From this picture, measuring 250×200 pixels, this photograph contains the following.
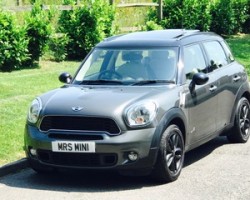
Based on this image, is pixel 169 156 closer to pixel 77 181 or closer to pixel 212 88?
pixel 77 181

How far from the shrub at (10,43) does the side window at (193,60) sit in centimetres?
796

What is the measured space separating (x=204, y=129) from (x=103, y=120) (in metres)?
1.80

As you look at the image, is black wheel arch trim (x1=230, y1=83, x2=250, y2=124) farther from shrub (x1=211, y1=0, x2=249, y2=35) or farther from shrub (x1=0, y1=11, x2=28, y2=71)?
shrub (x1=211, y1=0, x2=249, y2=35)

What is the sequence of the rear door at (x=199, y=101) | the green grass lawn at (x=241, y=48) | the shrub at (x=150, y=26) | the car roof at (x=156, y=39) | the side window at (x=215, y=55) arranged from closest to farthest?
Result: 1. the rear door at (x=199, y=101)
2. the car roof at (x=156, y=39)
3. the side window at (x=215, y=55)
4. the green grass lawn at (x=241, y=48)
5. the shrub at (x=150, y=26)

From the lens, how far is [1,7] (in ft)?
57.3

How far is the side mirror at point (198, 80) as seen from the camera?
8.98 meters

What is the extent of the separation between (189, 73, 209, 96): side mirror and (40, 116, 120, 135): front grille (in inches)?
58.1

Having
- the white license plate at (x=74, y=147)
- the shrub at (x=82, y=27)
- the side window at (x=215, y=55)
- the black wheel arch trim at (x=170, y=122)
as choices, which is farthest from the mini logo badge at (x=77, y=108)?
the shrub at (x=82, y=27)

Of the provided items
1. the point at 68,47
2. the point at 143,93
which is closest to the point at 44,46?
the point at 68,47

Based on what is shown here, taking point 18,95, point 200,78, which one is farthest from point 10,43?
point 200,78

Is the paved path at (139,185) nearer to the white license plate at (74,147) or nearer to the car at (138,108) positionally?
the car at (138,108)

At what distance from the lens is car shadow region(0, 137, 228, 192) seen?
822cm

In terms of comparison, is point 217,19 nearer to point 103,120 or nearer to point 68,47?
point 68,47

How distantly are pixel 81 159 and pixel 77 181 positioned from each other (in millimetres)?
622
